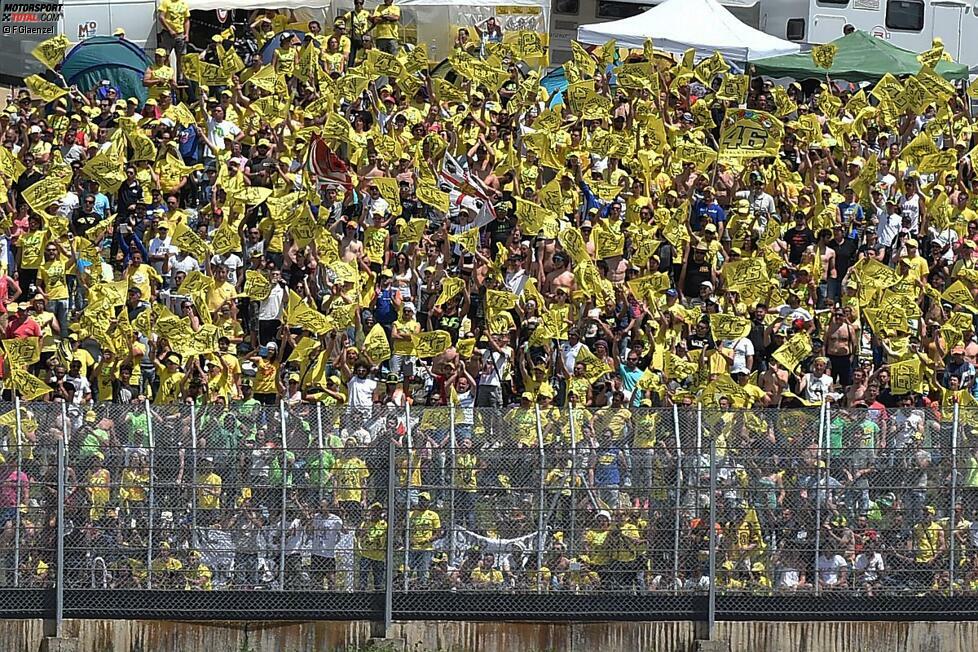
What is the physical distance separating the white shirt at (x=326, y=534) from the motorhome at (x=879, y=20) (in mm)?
15729

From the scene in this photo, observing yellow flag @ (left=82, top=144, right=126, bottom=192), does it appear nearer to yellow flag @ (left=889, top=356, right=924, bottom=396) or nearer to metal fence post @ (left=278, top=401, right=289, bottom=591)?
metal fence post @ (left=278, top=401, right=289, bottom=591)

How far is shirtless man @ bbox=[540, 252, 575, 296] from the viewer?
19.8 m

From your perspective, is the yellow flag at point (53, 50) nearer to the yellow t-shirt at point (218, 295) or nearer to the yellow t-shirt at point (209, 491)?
the yellow t-shirt at point (218, 295)

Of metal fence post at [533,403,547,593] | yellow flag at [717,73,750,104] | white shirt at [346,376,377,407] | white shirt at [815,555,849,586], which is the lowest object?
white shirt at [815,555,849,586]

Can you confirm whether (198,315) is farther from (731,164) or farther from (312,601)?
(731,164)

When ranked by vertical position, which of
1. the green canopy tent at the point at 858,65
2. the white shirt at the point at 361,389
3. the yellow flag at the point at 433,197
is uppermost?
the green canopy tent at the point at 858,65

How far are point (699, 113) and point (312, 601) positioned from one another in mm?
9184

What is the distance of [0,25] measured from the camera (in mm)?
27469

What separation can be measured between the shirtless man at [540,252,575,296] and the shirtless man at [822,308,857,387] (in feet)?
8.03

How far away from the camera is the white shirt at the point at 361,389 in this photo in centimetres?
1848

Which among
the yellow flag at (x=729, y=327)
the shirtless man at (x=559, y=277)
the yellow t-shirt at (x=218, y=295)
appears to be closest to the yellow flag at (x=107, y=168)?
the yellow t-shirt at (x=218, y=295)

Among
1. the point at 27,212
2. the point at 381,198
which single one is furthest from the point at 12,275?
the point at 381,198

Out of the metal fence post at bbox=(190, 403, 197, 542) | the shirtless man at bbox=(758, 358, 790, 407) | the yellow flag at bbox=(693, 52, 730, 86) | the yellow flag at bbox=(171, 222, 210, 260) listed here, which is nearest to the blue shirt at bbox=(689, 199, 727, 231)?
the yellow flag at bbox=(693, 52, 730, 86)

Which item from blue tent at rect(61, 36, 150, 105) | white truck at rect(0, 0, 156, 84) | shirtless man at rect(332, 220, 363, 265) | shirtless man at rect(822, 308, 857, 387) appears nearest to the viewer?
shirtless man at rect(822, 308, 857, 387)
